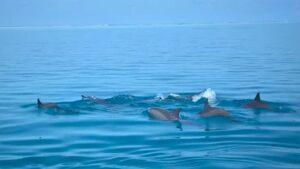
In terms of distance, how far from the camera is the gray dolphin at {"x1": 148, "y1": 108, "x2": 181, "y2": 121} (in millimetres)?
15555

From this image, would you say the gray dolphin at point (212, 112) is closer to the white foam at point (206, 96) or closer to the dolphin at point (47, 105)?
the white foam at point (206, 96)

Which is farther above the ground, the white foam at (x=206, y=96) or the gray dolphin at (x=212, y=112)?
the white foam at (x=206, y=96)

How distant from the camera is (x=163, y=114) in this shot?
1592cm

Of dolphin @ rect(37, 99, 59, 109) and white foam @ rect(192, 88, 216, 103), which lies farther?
Answer: white foam @ rect(192, 88, 216, 103)

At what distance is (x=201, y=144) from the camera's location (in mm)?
12578

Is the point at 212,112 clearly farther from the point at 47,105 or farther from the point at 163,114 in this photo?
the point at 47,105

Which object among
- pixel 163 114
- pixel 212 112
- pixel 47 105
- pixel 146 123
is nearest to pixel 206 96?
pixel 212 112

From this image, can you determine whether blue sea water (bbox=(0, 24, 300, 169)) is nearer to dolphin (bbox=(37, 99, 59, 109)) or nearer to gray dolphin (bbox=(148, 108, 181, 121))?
dolphin (bbox=(37, 99, 59, 109))

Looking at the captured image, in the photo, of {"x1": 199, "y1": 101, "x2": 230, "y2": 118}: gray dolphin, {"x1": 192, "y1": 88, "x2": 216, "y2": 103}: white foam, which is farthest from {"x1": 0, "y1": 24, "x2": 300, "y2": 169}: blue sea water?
{"x1": 199, "y1": 101, "x2": 230, "y2": 118}: gray dolphin

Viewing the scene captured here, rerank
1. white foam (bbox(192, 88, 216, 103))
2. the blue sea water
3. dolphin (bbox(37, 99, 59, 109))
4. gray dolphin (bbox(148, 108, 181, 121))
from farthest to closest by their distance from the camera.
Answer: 1. white foam (bbox(192, 88, 216, 103))
2. dolphin (bbox(37, 99, 59, 109))
3. gray dolphin (bbox(148, 108, 181, 121))
4. the blue sea water

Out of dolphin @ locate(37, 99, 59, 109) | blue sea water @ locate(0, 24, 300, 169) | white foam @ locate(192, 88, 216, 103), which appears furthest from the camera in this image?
white foam @ locate(192, 88, 216, 103)

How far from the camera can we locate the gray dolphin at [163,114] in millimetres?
15555

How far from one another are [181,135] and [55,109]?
5867 millimetres

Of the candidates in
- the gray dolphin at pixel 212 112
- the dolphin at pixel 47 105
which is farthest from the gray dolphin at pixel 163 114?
the dolphin at pixel 47 105
